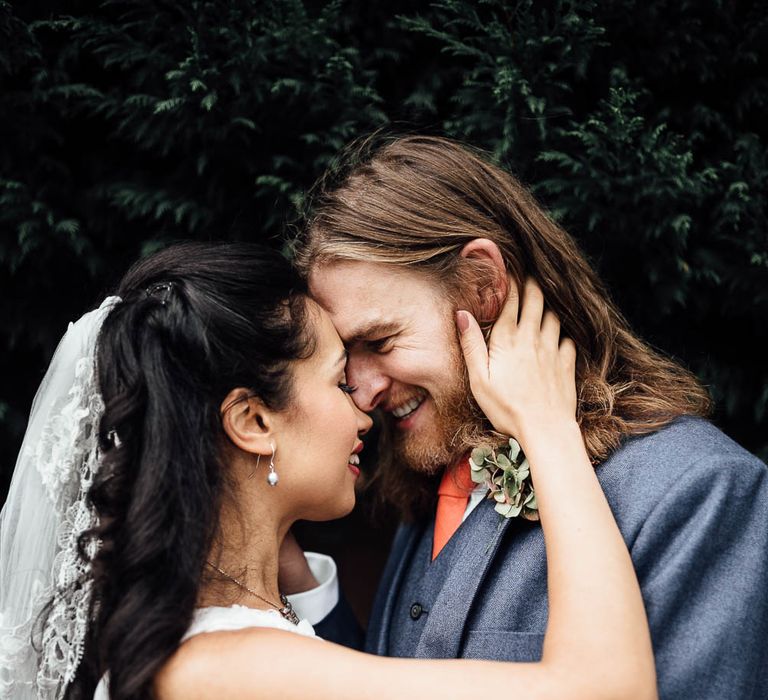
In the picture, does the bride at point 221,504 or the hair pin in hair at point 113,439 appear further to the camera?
the hair pin in hair at point 113,439

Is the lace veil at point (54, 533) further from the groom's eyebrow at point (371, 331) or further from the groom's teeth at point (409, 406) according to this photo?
the groom's teeth at point (409, 406)

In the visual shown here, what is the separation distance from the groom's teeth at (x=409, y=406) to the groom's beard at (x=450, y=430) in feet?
0.23

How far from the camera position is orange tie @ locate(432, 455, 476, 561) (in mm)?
2510

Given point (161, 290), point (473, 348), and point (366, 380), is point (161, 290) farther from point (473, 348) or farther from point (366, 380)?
point (473, 348)

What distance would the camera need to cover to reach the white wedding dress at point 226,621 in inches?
71.4

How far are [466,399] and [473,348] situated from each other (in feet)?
0.62

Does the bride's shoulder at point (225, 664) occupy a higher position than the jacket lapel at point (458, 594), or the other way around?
the bride's shoulder at point (225, 664)

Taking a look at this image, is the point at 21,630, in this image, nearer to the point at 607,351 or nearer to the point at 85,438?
the point at 85,438

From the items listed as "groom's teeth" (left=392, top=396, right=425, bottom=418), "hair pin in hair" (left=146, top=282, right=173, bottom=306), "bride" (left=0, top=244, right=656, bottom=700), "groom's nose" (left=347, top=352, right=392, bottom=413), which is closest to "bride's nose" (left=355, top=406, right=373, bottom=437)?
"bride" (left=0, top=244, right=656, bottom=700)

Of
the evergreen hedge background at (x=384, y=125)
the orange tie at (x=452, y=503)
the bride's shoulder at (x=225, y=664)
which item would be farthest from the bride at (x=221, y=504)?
the evergreen hedge background at (x=384, y=125)

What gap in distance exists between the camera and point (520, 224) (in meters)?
2.62

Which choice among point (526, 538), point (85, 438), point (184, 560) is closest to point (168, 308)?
point (85, 438)

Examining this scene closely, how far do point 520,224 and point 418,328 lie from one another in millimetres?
521

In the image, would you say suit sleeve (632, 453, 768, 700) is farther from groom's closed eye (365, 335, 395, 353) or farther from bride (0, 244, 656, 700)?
groom's closed eye (365, 335, 395, 353)
